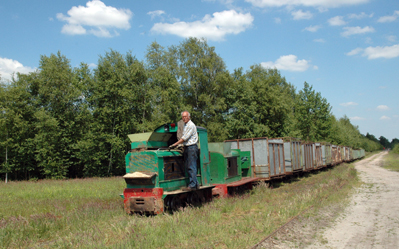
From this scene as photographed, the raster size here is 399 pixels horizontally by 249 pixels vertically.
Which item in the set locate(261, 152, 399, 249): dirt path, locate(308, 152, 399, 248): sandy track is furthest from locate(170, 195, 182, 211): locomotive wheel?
locate(308, 152, 399, 248): sandy track

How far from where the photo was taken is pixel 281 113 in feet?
122

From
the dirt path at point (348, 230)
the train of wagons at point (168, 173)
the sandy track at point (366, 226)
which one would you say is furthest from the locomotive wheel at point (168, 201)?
the sandy track at point (366, 226)

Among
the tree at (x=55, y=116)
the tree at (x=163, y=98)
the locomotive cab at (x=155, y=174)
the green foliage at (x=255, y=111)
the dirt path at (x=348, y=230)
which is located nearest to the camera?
the dirt path at (x=348, y=230)

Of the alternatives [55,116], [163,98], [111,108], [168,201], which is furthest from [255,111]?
[168,201]

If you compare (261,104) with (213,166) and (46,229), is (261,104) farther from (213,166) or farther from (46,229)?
(46,229)

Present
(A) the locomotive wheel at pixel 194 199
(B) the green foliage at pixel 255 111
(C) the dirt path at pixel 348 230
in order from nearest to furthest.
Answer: (C) the dirt path at pixel 348 230, (A) the locomotive wheel at pixel 194 199, (B) the green foliage at pixel 255 111

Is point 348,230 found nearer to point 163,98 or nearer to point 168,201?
point 168,201

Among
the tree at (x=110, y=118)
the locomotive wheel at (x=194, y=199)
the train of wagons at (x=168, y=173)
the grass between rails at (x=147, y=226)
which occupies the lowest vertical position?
the grass between rails at (x=147, y=226)

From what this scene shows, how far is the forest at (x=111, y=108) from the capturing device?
26844 millimetres

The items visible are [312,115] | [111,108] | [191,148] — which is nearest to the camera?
[191,148]

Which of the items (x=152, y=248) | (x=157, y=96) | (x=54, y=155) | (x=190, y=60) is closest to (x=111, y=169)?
(x=54, y=155)

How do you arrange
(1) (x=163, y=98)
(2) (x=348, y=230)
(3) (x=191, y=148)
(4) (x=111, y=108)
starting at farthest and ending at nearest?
(1) (x=163, y=98)
(4) (x=111, y=108)
(3) (x=191, y=148)
(2) (x=348, y=230)

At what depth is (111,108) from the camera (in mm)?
27453

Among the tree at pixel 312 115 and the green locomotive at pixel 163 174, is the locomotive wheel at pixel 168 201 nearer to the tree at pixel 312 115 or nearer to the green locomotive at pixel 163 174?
the green locomotive at pixel 163 174
